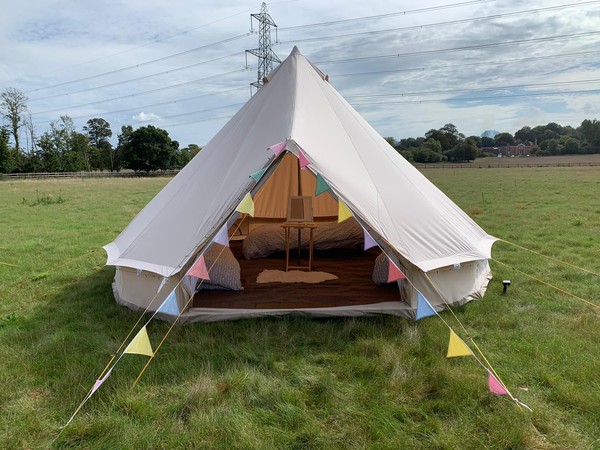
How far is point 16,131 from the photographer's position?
117 ft

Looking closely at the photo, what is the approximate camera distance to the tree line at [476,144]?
40.1 metres

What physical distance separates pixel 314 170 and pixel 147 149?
37.3m

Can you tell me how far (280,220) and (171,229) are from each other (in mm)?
3375

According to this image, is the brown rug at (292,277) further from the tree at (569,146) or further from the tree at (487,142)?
the tree at (487,142)

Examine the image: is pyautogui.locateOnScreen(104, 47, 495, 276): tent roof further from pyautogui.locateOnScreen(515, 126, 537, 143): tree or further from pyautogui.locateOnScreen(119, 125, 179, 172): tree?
pyautogui.locateOnScreen(515, 126, 537, 143): tree

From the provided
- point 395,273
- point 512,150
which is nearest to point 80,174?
point 395,273

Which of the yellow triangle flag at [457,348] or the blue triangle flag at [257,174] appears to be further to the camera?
the blue triangle flag at [257,174]

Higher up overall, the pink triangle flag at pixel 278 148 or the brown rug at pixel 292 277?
the pink triangle flag at pixel 278 148

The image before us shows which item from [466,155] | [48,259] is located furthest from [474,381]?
[466,155]

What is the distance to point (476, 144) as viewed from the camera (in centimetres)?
4541

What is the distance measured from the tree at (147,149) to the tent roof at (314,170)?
3566cm

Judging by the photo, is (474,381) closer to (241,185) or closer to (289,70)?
(241,185)

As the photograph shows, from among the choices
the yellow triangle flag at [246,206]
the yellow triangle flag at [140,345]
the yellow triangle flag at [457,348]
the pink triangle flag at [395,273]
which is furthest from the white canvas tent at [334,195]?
the yellow triangle flag at [457,348]

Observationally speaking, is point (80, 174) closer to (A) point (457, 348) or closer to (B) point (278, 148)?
(B) point (278, 148)
